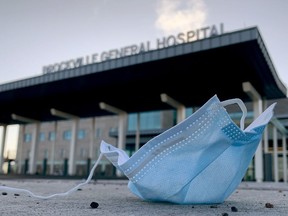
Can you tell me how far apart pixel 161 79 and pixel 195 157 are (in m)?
14.5

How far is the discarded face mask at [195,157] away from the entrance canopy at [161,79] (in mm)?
10521

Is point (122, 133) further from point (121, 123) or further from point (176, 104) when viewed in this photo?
point (176, 104)

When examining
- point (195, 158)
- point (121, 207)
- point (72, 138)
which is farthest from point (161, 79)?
point (195, 158)

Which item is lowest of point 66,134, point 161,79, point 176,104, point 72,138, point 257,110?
point 72,138

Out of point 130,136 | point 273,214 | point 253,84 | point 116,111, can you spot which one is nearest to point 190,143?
point 273,214

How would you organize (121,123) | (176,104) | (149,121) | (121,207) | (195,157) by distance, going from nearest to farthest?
(195,157), (121,207), (176,104), (121,123), (149,121)

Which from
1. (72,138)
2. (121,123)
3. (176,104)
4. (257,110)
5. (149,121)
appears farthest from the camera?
(149,121)

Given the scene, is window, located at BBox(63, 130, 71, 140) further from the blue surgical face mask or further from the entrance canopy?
the blue surgical face mask

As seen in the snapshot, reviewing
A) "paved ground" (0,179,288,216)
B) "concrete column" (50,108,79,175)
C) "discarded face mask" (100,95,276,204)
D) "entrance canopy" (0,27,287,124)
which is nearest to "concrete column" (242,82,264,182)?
"entrance canopy" (0,27,287,124)

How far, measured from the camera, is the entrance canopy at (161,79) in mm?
14234

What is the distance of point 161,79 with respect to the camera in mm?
17453

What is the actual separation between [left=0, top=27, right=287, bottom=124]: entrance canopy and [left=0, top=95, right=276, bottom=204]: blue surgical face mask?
10.5 metres

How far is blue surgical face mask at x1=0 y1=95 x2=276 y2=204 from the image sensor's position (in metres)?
2.92

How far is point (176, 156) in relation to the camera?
120 inches
